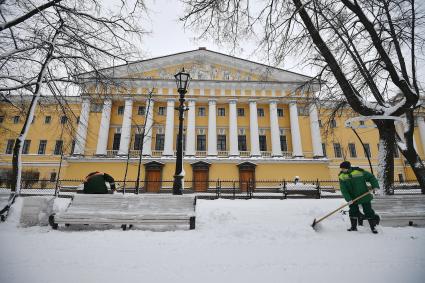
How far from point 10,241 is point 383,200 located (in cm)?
855

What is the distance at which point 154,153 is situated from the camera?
27.1 meters

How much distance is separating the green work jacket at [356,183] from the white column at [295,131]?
70.8ft

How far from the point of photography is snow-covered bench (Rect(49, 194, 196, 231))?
532 centimetres

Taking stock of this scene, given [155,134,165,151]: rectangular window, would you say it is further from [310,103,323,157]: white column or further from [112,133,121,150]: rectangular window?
[310,103,323,157]: white column

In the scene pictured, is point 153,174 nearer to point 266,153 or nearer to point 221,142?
point 221,142

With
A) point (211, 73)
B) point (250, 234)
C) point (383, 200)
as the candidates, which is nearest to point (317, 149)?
point (211, 73)

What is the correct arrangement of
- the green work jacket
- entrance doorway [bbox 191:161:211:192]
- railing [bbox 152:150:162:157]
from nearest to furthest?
the green work jacket, entrance doorway [bbox 191:161:211:192], railing [bbox 152:150:162:157]

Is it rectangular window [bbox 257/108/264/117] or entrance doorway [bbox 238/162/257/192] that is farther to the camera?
rectangular window [bbox 257/108/264/117]

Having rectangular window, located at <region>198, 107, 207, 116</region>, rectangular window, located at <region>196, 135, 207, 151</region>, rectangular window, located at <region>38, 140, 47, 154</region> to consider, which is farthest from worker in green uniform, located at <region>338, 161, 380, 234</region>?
rectangular window, located at <region>38, 140, 47, 154</region>

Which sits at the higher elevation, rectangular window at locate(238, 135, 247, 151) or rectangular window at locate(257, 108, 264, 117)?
rectangular window at locate(257, 108, 264, 117)

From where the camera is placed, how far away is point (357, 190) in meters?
5.41

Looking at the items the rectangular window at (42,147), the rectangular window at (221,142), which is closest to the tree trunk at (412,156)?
the rectangular window at (221,142)

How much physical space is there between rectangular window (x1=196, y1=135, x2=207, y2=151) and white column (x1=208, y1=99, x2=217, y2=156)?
179cm

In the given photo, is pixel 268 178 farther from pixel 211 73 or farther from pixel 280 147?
pixel 211 73
